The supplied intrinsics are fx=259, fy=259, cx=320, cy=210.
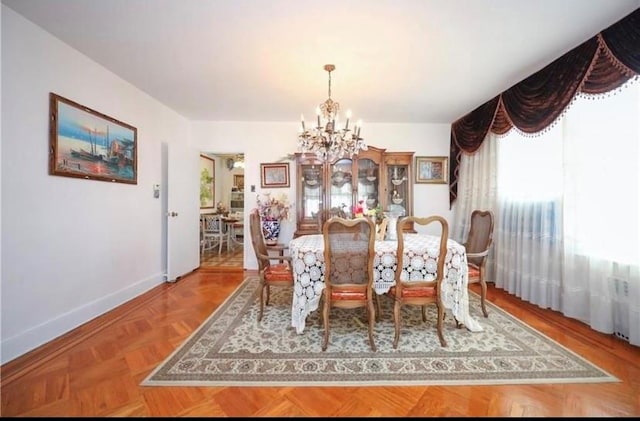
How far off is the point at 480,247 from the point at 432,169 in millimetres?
2095

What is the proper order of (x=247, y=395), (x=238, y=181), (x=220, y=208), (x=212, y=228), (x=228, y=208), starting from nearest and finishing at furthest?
(x=247, y=395) → (x=212, y=228) → (x=220, y=208) → (x=228, y=208) → (x=238, y=181)

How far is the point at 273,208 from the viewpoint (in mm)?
4242

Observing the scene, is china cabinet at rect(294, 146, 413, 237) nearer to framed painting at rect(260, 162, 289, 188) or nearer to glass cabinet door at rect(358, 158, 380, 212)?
Result: glass cabinet door at rect(358, 158, 380, 212)

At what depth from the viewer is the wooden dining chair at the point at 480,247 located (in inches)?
96.7

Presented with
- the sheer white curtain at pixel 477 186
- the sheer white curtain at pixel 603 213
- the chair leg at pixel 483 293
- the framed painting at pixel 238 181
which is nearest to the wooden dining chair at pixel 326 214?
the sheer white curtain at pixel 477 186

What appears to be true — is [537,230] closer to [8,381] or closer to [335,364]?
[335,364]

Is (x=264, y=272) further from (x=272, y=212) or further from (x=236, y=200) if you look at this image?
(x=236, y=200)

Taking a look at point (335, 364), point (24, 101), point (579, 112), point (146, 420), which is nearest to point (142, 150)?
point (24, 101)

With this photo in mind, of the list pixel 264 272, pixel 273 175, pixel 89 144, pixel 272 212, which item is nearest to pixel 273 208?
pixel 272 212

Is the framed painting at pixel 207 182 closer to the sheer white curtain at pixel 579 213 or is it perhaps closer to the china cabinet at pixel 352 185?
the china cabinet at pixel 352 185

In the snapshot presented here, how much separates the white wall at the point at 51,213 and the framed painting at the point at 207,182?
9.65 feet

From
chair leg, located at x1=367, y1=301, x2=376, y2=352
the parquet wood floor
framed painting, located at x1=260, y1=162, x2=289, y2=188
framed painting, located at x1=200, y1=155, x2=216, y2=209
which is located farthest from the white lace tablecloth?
framed painting, located at x1=200, y1=155, x2=216, y2=209

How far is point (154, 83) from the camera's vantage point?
2.94m

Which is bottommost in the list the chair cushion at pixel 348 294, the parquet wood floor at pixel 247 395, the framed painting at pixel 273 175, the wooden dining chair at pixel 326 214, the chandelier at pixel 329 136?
the parquet wood floor at pixel 247 395
